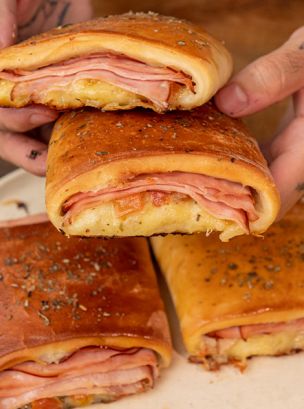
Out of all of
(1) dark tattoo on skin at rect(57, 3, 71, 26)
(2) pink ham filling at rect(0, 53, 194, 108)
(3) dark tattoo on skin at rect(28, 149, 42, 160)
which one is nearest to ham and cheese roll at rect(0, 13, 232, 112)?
(2) pink ham filling at rect(0, 53, 194, 108)

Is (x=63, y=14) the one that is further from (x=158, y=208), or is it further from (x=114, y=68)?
(x=158, y=208)

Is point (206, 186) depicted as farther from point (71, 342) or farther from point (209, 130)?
point (71, 342)

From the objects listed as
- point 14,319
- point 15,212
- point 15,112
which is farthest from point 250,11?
point 14,319

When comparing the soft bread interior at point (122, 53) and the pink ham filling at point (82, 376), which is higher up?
the soft bread interior at point (122, 53)

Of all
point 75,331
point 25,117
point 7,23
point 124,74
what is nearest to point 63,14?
point 7,23

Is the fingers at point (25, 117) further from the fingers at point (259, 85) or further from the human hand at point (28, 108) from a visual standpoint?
the fingers at point (259, 85)

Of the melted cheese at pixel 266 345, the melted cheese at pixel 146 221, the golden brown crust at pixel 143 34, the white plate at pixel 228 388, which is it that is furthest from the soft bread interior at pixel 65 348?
the golden brown crust at pixel 143 34
